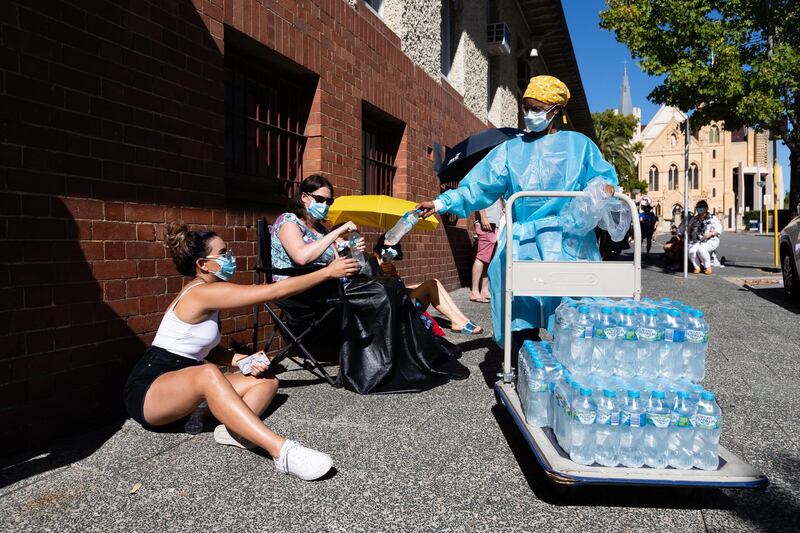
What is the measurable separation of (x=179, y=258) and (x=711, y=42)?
12.1 meters

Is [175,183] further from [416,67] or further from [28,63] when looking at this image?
[416,67]

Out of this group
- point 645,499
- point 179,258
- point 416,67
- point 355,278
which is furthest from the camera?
point 416,67

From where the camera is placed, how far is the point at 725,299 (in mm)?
8922

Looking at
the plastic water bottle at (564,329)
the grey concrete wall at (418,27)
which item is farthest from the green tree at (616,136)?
the plastic water bottle at (564,329)

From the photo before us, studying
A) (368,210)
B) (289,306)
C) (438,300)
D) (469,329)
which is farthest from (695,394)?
(438,300)

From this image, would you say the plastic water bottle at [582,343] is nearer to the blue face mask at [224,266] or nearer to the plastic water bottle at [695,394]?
the plastic water bottle at [695,394]

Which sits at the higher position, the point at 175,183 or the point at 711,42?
the point at 711,42

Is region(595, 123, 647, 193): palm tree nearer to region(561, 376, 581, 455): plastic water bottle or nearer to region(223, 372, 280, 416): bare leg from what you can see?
region(223, 372, 280, 416): bare leg

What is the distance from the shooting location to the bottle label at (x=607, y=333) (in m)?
2.40

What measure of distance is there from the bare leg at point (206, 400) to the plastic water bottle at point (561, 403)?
1.23m

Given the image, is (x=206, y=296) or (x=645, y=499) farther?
(x=206, y=296)

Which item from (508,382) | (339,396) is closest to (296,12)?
(339,396)

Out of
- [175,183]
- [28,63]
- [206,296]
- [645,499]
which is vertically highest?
[28,63]

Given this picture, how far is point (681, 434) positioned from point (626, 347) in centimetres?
41
